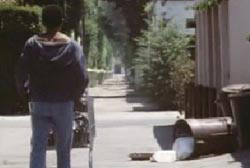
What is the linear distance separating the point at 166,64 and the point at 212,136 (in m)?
15.5

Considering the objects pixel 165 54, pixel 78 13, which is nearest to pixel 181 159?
pixel 165 54

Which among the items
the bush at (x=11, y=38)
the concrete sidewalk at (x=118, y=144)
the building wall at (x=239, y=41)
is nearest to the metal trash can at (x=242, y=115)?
the concrete sidewalk at (x=118, y=144)

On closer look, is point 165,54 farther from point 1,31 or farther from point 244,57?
point 244,57

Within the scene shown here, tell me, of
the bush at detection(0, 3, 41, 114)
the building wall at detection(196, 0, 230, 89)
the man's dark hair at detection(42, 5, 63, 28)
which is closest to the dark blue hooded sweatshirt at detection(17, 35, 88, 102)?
the man's dark hair at detection(42, 5, 63, 28)

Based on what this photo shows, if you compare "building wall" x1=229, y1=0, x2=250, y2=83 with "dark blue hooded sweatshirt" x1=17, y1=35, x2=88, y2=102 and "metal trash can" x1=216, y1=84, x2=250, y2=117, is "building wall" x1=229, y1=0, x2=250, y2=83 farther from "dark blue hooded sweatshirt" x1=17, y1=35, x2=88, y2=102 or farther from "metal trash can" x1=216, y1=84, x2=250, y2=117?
"dark blue hooded sweatshirt" x1=17, y1=35, x2=88, y2=102

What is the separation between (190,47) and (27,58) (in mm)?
22561

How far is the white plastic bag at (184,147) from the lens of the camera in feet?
38.4

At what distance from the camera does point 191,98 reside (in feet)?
59.6

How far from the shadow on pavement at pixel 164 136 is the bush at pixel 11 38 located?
23.5 feet

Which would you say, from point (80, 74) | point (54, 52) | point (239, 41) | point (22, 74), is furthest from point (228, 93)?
point (22, 74)

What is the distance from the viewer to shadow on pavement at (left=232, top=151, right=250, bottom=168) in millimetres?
10196

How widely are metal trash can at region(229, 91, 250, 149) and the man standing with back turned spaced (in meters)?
5.62

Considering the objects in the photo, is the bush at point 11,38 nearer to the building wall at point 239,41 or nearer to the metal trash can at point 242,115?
the building wall at point 239,41

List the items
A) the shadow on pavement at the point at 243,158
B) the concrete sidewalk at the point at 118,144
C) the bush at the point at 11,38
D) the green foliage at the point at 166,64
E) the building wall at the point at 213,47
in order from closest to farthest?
the shadow on pavement at the point at 243,158 < the concrete sidewalk at the point at 118,144 < the building wall at the point at 213,47 < the bush at the point at 11,38 < the green foliage at the point at 166,64
